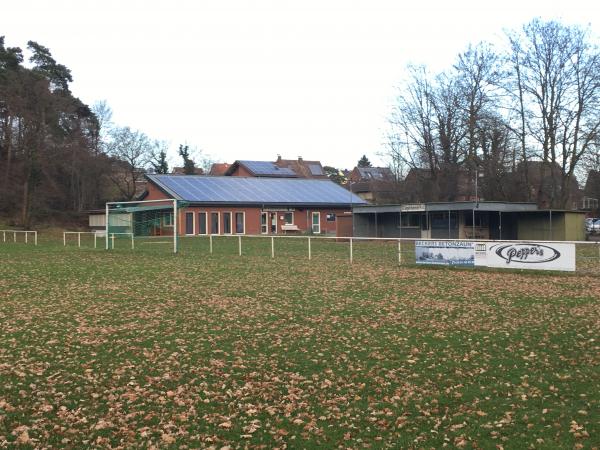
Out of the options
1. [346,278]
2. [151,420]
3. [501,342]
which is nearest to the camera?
[151,420]

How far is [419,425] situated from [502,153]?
45.1 m

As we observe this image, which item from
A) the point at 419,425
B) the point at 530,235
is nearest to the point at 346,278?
the point at 419,425

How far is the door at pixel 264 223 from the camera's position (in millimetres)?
53906

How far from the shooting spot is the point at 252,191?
55719 mm

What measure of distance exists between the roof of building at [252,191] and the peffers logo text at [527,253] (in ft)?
111

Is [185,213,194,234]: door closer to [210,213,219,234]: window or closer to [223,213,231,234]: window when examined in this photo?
[210,213,219,234]: window

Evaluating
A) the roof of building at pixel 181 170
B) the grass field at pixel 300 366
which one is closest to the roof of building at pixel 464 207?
the grass field at pixel 300 366

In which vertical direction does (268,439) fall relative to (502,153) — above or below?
below

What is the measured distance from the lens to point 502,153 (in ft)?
156

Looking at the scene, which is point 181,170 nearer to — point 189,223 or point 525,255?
point 189,223

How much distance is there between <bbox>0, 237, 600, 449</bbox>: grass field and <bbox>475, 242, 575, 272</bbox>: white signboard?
2638 mm

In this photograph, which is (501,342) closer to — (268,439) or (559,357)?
(559,357)

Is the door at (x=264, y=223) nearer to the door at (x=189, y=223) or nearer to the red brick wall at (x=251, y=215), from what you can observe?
the red brick wall at (x=251, y=215)

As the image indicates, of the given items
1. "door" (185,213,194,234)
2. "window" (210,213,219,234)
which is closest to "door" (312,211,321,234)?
"window" (210,213,219,234)
